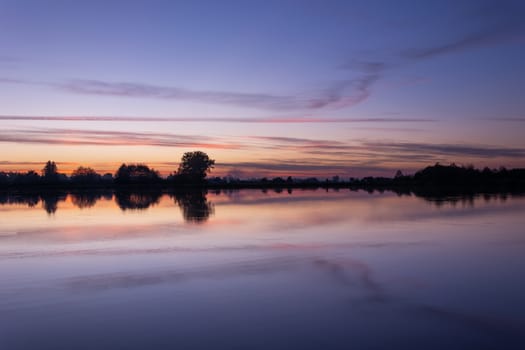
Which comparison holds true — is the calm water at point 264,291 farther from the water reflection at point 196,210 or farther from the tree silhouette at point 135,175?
the tree silhouette at point 135,175

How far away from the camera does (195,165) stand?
4520 inches

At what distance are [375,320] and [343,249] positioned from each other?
6649mm

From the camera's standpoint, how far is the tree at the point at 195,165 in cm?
11319

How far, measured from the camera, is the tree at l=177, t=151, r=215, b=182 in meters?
113

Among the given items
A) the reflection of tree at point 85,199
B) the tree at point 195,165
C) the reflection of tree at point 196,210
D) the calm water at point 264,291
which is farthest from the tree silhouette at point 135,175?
the calm water at point 264,291

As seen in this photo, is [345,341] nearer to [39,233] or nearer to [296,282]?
[296,282]

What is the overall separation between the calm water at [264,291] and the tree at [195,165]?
96.0 m

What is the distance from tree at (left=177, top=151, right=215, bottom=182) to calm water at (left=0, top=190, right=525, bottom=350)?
315ft

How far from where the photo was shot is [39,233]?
18328 mm

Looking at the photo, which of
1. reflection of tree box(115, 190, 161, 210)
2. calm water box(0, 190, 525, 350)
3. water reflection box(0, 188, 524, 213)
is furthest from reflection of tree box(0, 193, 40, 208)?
calm water box(0, 190, 525, 350)

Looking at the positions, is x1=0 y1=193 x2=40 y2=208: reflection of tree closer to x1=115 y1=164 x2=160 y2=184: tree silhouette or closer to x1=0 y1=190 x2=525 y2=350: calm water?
x1=0 y1=190 x2=525 y2=350: calm water

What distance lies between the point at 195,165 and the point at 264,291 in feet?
351

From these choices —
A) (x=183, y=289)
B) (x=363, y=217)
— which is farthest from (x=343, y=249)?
(x=363, y=217)

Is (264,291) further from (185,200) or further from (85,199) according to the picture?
(85,199)
